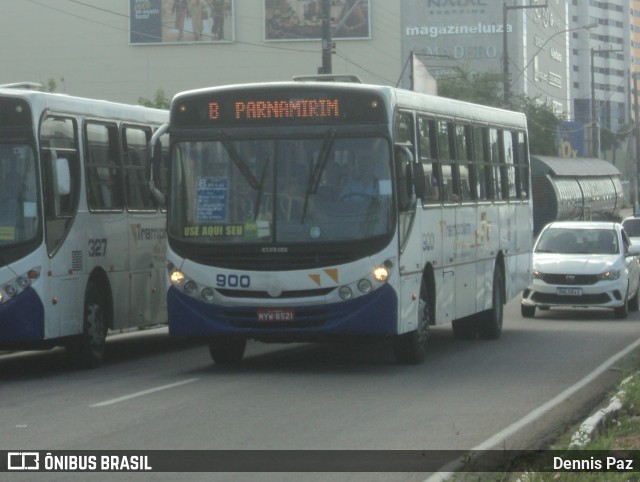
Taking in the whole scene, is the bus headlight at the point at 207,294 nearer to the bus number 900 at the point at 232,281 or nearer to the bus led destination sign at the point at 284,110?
the bus number 900 at the point at 232,281

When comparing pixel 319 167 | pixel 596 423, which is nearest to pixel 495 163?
pixel 319 167

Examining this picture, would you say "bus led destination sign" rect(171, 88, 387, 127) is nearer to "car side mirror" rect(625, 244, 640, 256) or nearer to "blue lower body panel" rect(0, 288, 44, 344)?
"blue lower body panel" rect(0, 288, 44, 344)

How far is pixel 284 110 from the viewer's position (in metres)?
15.6

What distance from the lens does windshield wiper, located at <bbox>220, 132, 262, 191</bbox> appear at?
1541 cm

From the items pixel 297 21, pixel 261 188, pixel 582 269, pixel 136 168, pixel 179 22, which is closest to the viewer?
pixel 261 188

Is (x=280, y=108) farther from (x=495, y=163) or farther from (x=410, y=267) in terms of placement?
(x=495, y=163)

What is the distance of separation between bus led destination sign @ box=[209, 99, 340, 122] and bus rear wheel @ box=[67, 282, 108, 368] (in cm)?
252

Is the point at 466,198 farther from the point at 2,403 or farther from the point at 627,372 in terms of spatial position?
the point at 2,403

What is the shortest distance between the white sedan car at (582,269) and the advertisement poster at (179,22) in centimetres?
8613

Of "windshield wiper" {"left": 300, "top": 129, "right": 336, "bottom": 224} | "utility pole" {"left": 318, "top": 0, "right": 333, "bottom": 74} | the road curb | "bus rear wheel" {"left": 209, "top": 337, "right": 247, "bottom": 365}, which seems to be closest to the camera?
the road curb

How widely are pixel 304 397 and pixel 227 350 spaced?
3542 millimetres

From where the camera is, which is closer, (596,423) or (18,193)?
(596,423)

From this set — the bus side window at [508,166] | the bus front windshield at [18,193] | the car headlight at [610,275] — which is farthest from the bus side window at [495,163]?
the bus front windshield at [18,193]

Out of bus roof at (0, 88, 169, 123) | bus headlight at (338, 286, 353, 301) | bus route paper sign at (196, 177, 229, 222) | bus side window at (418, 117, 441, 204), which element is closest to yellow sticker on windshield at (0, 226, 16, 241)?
bus roof at (0, 88, 169, 123)
